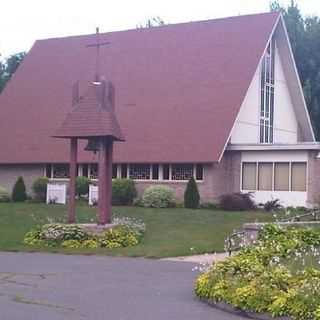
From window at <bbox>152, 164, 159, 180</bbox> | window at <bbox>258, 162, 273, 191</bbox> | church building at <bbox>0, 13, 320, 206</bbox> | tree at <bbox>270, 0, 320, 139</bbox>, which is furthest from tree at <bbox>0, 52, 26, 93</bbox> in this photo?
window at <bbox>258, 162, 273, 191</bbox>

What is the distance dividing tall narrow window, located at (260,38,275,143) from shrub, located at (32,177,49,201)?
454 inches

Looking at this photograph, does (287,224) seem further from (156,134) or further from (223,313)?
(156,134)

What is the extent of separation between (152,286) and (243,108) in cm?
2683

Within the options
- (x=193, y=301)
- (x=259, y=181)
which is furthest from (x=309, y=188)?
(x=193, y=301)

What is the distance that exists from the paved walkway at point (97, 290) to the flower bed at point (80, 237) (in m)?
2.50

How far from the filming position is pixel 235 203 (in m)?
36.3

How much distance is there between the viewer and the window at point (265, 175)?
38594 millimetres

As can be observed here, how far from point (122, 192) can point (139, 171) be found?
7.76 feet

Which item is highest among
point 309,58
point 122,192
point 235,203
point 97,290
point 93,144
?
point 309,58

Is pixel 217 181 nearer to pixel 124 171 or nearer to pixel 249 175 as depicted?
pixel 249 175

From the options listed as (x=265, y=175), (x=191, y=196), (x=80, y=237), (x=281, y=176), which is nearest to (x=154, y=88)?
(x=191, y=196)

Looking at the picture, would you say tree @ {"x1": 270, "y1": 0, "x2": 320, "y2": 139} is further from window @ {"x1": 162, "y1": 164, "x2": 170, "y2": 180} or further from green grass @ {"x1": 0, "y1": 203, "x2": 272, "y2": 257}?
green grass @ {"x1": 0, "y1": 203, "x2": 272, "y2": 257}

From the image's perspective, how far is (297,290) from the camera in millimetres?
10695

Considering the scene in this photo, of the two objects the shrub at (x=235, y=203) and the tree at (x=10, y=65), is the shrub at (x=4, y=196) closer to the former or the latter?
the shrub at (x=235, y=203)
